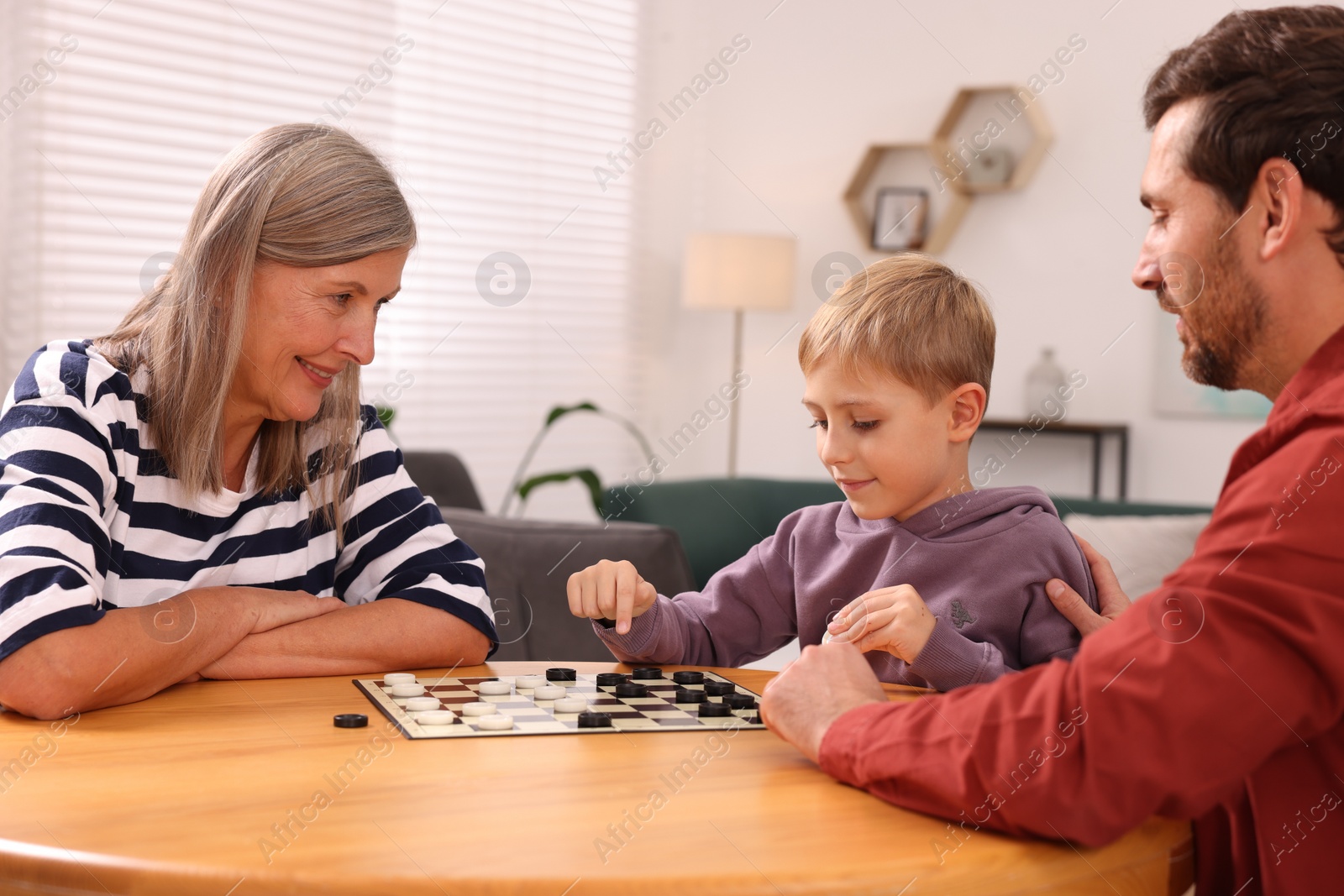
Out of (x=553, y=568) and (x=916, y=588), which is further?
(x=553, y=568)

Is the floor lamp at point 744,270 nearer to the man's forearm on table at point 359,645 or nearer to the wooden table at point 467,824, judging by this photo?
the man's forearm on table at point 359,645

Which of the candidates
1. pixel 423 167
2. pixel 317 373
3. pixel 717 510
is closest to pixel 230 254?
pixel 317 373

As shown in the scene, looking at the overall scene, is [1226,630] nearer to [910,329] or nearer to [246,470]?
[910,329]

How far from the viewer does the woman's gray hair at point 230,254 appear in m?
1.47

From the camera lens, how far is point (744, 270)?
17.2 ft

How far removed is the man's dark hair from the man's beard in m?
0.05

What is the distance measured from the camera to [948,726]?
0.95 metres

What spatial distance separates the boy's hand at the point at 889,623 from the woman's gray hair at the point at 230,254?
0.74 meters

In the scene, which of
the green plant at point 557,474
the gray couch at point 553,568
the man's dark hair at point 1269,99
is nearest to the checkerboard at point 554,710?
the man's dark hair at point 1269,99

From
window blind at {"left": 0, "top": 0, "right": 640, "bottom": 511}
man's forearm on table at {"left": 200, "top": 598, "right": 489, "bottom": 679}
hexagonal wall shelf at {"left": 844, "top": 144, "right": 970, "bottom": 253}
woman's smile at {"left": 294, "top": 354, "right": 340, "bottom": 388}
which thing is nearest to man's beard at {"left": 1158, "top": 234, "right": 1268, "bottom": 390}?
man's forearm on table at {"left": 200, "top": 598, "right": 489, "bottom": 679}

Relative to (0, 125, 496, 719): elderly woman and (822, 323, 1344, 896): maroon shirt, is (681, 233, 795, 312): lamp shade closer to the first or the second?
(0, 125, 496, 719): elderly woman

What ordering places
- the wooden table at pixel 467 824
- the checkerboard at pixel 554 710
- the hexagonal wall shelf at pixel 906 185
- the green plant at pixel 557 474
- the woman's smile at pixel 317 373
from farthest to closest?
the hexagonal wall shelf at pixel 906 185 < the green plant at pixel 557 474 < the woman's smile at pixel 317 373 < the checkerboard at pixel 554 710 < the wooden table at pixel 467 824

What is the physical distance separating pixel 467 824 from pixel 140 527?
781 mm

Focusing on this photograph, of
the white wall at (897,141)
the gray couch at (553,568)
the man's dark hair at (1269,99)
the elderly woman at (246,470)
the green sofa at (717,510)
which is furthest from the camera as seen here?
the white wall at (897,141)
